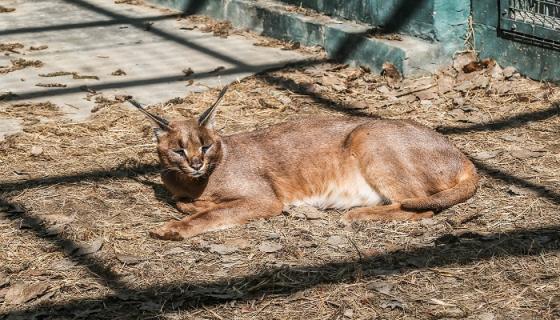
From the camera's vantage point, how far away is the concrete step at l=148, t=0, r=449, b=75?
8.44 meters

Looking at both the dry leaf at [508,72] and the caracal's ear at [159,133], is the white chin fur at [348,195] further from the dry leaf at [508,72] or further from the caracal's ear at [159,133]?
the dry leaf at [508,72]

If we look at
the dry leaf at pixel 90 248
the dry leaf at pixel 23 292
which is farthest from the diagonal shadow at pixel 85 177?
the dry leaf at pixel 23 292

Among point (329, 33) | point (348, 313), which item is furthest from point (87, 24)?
point (348, 313)

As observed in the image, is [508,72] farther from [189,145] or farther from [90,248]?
[90,248]

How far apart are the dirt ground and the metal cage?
48 cm

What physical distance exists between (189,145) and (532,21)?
3.71 meters

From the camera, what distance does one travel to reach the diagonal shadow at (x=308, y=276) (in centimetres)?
461

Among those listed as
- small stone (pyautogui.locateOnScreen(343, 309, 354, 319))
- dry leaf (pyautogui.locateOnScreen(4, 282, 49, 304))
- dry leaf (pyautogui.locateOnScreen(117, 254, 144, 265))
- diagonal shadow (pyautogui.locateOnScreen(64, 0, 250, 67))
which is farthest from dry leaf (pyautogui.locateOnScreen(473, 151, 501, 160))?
dry leaf (pyautogui.locateOnScreen(4, 282, 49, 304))

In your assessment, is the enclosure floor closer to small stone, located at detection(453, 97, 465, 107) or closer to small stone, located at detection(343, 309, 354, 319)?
small stone, located at detection(453, 97, 465, 107)

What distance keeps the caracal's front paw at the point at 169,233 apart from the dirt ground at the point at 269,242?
1.9 inches

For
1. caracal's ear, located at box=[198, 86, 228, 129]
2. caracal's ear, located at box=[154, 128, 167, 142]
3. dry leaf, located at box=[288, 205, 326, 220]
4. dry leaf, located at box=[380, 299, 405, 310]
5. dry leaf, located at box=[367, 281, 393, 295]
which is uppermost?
caracal's ear, located at box=[198, 86, 228, 129]

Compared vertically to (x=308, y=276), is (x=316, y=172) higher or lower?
higher

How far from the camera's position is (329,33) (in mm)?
9180

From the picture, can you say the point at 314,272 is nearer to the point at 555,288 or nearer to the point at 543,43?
the point at 555,288
